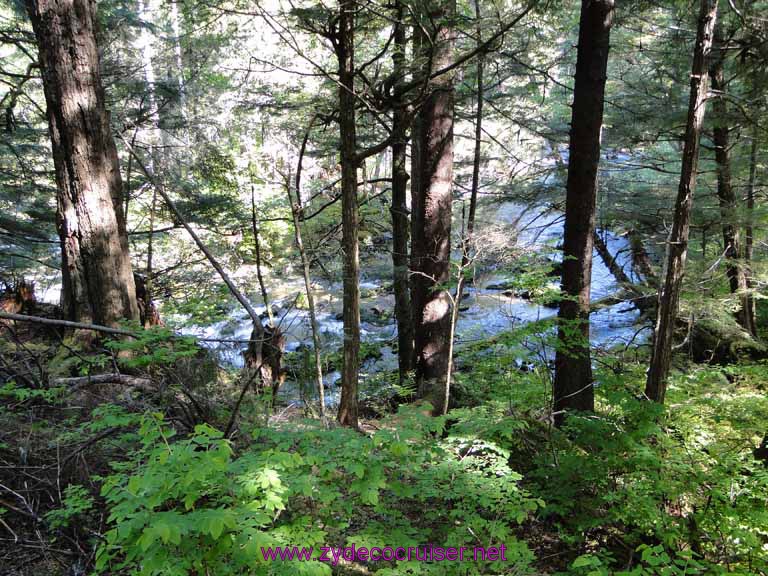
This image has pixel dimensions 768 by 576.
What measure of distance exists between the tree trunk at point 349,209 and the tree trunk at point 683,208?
3.39 meters

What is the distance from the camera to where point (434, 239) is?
6.24 metres

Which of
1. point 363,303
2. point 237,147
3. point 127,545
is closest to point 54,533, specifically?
point 127,545

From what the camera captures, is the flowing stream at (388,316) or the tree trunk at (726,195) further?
the flowing stream at (388,316)

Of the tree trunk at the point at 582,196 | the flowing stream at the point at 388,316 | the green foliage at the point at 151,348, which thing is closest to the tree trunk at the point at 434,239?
the tree trunk at the point at 582,196

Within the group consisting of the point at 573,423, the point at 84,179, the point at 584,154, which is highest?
the point at 584,154

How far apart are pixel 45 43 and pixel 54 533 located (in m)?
4.39

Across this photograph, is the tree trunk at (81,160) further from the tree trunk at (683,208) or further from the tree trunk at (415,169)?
the tree trunk at (683,208)

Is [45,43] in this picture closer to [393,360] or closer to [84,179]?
[84,179]

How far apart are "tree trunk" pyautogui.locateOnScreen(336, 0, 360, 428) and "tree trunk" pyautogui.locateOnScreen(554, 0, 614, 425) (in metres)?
2.37

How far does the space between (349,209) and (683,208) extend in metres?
3.60

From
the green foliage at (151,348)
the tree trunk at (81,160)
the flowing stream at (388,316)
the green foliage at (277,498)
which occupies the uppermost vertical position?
the tree trunk at (81,160)

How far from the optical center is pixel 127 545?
2.00 m

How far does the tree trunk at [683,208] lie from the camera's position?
455cm

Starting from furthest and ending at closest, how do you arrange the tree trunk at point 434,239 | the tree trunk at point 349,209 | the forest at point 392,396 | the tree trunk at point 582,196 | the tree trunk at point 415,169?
1. the tree trunk at point 434,239
2. the tree trunk at point 582,196
3. the tree trunk at point 415,169
4. the tree trunk at point 349,209
5. the forest at point 392,396
